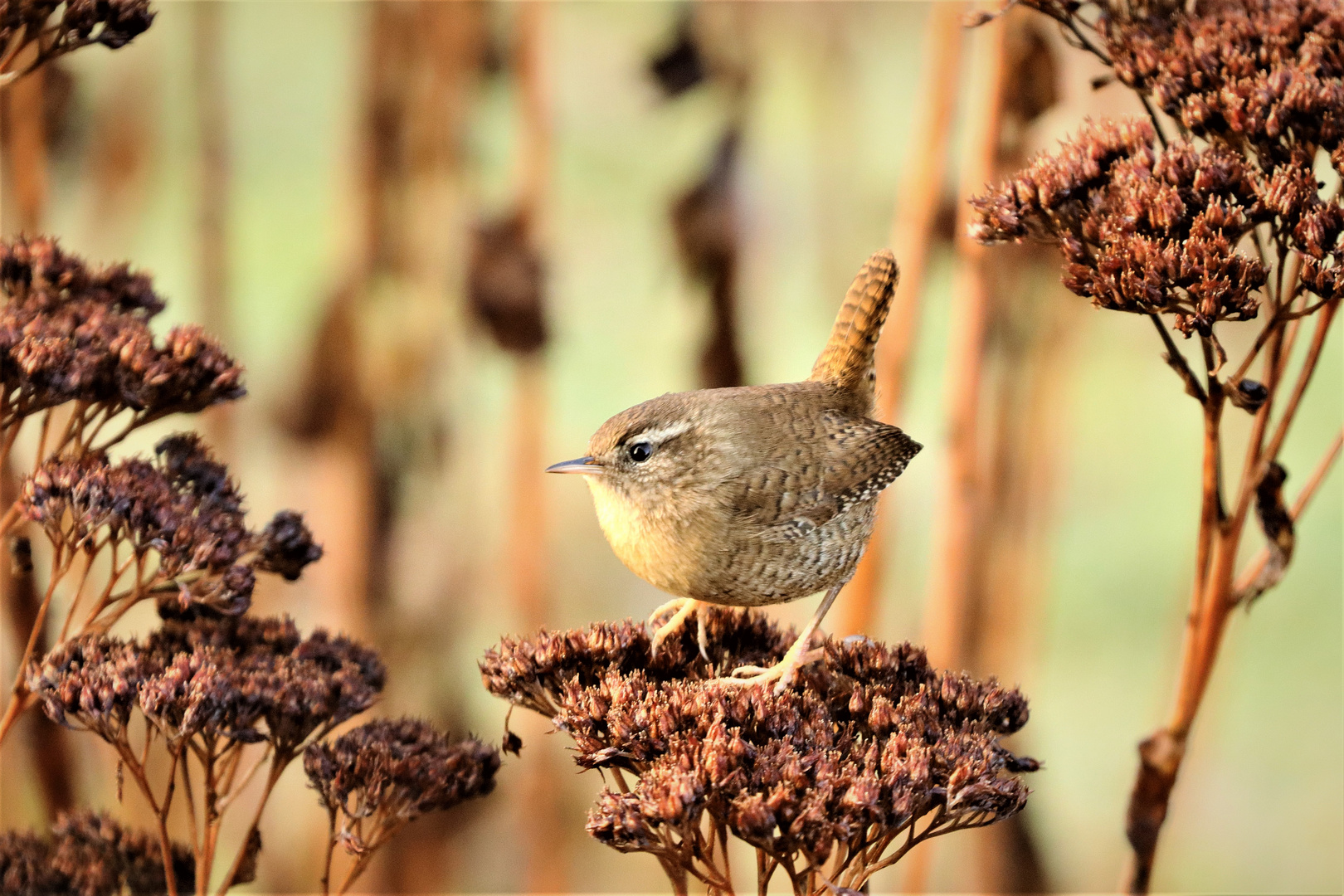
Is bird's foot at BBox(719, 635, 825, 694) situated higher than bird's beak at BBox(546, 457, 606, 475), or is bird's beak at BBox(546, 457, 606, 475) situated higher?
bird's beak at BBox(546, 457, 606, 475)

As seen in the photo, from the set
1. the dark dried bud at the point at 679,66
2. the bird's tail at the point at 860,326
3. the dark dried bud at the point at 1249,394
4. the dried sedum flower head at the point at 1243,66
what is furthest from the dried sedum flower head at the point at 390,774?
the dark dried bud at the point at 679,66

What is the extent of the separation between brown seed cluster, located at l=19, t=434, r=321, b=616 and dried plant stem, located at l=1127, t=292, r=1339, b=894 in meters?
1.52

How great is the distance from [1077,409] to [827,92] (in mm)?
1259

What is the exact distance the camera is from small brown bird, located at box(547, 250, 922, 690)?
1.78 m

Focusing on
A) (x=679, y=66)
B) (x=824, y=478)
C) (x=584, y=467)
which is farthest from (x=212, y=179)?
(x=824, y=478)

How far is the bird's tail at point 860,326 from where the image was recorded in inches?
77.5

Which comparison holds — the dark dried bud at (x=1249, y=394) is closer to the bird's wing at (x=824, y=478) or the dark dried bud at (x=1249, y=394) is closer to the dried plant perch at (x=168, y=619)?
the bird's wing at (x=824, y=478)

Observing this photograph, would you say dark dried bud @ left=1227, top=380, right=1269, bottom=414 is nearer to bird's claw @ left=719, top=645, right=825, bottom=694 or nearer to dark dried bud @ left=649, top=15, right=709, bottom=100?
bird's claw @ left=719, top=645, right=825, bottom=694

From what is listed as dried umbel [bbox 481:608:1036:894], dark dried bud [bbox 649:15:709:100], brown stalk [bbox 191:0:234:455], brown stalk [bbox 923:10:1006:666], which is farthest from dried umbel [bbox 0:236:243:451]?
dark dried bud [bbox 649:15:709:100]

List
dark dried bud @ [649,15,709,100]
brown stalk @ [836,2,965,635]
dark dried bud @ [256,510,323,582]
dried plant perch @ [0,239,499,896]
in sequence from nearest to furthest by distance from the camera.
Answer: dried plant perch @ [0,239,499,896], dark dried bud @ [256,510,323,582], brown stalk @ [836,2,965,635], dark dried bud @ [649,15,709,100]

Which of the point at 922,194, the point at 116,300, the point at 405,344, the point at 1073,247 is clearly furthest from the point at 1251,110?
the point at 405,344

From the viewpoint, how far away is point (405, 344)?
12.2ft

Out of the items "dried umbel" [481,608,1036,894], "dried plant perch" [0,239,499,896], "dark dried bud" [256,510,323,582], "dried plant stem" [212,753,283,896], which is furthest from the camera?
"dark dried bud" [256,510,323,582]

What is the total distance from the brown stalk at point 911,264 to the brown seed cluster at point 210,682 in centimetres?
129
